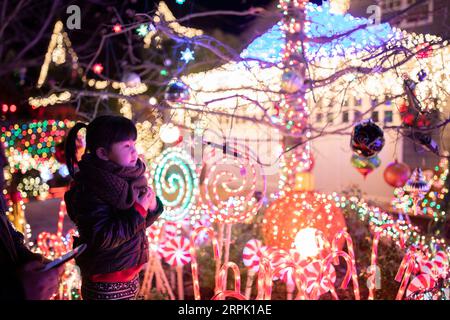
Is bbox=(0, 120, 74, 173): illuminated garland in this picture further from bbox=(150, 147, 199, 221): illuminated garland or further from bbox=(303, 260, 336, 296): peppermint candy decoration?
bbox=(303, 260, 336, 296): peppermint candy decoration

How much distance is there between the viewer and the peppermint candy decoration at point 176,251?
4984 millimetres

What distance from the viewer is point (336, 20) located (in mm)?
4828

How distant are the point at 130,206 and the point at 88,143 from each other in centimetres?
47

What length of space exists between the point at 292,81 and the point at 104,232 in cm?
276

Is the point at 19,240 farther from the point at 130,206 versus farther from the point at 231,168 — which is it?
the point at 231,168

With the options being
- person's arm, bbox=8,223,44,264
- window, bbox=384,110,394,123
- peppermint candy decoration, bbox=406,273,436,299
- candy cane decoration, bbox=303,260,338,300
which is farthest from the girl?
window, bbox=384,110,394,123

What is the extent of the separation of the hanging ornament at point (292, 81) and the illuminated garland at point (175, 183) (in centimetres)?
125

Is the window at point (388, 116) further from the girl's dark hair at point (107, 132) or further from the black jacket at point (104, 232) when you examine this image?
the black jacket at point (104, 232)

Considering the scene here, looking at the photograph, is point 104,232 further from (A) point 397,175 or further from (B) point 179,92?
(A) point 397,175

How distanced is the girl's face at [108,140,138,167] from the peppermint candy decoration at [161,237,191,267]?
2.41m

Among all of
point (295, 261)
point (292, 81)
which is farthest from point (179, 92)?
point (295, 261)

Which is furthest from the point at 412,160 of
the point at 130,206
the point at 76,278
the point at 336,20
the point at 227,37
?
the point at 130,206

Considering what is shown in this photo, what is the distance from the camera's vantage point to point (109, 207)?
2656 mm

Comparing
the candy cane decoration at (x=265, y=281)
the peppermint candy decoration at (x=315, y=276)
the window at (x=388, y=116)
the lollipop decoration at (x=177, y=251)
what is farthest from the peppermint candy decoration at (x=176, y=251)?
the window at (x=388, y=116)
